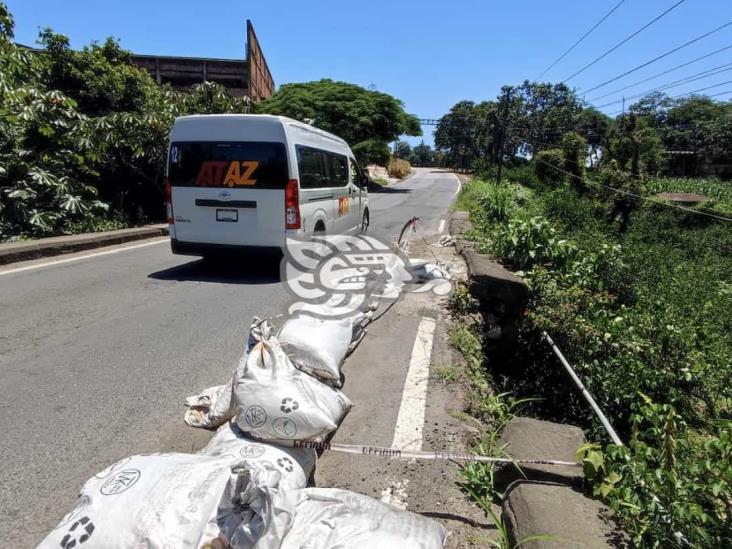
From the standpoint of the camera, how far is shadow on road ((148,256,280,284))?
23.8 ft

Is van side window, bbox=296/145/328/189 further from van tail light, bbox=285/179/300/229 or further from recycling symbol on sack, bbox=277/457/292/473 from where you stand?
recycling symbol on sack, bbox=277/457/292/473

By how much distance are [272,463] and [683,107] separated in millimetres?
90424

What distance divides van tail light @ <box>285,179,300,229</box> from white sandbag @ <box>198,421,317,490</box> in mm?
4716

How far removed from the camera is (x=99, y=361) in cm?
412

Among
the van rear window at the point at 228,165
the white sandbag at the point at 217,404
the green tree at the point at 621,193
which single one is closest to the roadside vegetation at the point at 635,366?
the white sandbag at the point at 217,404

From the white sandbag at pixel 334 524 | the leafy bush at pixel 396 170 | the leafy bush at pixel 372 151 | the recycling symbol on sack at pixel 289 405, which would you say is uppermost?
the leafy bush at pixel 372 151

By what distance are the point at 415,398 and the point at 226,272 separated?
16.7ft

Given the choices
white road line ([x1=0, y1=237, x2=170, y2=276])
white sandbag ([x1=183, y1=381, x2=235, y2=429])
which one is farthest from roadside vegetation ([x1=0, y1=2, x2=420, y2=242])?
white sandbag ([x1=183, y1=381, x2=235, y2=429])

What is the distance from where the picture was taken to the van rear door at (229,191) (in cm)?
696

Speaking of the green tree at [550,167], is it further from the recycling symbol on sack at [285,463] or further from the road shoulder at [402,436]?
the recycling symbol on sack at [285,463]

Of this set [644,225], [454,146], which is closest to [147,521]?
[644,225]

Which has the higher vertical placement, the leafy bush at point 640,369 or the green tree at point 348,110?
the green tree at point 348,110

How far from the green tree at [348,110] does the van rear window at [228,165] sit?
24464 millimetres

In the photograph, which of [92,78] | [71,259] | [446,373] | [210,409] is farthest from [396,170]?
[210,409]
